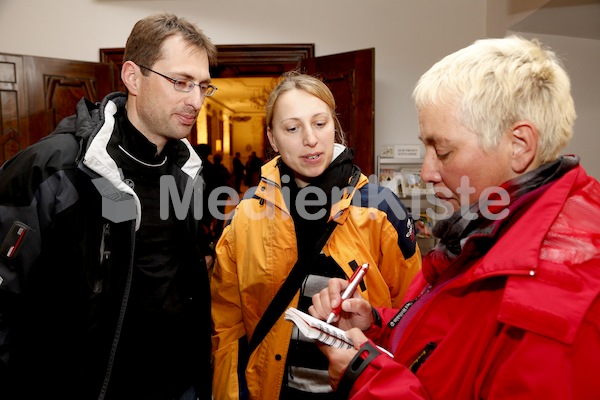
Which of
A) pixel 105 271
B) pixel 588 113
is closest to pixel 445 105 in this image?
pixel 105 271

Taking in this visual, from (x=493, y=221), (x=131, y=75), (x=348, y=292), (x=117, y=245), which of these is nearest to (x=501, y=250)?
(x=493, y=221)

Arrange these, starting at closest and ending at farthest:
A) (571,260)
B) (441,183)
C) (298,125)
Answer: (571,260) → (441,183) → (298,125)

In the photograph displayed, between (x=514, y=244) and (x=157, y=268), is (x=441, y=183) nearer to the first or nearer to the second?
(x=514, y=244)

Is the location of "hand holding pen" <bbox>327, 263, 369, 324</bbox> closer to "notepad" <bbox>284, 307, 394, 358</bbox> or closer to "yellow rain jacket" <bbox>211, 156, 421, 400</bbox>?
"notepad" <bbox>284, 307, 394, 358</bbox>

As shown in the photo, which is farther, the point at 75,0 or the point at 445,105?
the point at 75,0

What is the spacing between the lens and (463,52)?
32.9 inches

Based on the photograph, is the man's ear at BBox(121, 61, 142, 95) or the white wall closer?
the man's ear at BBox(121, 61, 142, 95)

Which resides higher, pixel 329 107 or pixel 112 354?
pixel 329 107

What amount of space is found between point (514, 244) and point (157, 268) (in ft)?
3.93

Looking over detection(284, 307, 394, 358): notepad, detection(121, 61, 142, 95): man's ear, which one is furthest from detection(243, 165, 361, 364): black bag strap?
detection(121, 61, 142, 95): man's ear

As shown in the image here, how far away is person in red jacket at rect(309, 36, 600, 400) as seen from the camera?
24.7 inches

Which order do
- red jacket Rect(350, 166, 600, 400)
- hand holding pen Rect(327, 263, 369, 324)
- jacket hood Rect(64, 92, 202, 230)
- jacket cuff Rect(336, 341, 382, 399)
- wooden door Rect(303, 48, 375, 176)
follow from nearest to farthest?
red jacket Rect(350, 166, 600, 400), jacket cuff Rect(336, 341, 382, 399), hand holding pen Rect(327, 263, 369, 324), jacket hood Rect(64, 92, 202, 230), wooden door Rect(303, 48, 375, 176)

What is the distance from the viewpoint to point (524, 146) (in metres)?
0.77

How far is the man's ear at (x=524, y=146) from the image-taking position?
76 cm
